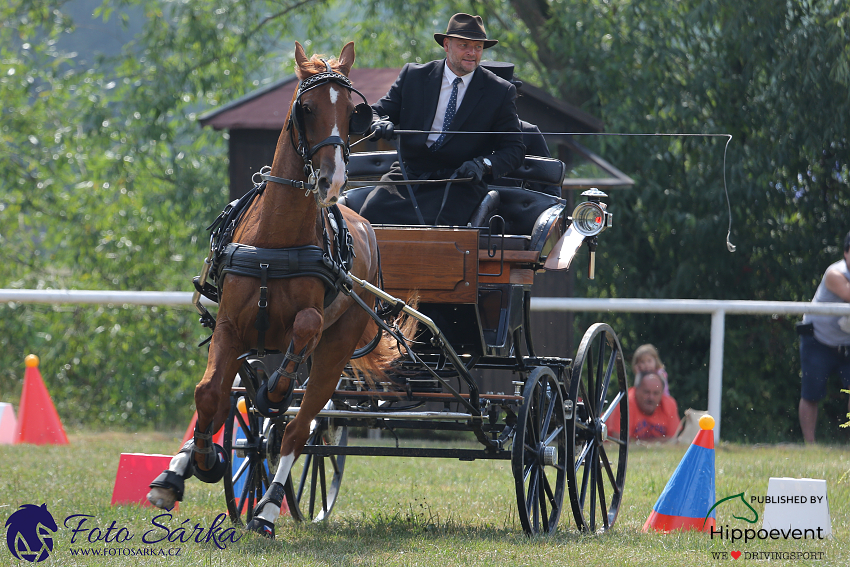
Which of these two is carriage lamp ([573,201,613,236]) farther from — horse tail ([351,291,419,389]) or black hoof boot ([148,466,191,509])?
black hoof boot ([148,466,191,509])

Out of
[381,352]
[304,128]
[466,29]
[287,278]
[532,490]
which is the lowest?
[532,490]

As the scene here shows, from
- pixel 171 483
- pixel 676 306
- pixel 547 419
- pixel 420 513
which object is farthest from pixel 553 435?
pixel 676 306

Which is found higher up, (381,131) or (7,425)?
(381,131)

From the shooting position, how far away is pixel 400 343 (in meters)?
Result: 5.32

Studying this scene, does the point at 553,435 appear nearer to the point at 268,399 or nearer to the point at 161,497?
the point at 268,399

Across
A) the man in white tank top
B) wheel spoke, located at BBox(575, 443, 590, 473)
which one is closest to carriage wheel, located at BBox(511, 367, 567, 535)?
wheel spoke, located at BBox(575, 443, 590, 473)

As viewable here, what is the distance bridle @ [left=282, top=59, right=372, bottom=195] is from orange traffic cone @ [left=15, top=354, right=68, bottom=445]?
5334 millimetres

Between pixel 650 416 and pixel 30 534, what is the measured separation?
19.5 feet

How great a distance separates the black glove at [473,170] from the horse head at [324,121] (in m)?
1.17

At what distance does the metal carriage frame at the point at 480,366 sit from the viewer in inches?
208

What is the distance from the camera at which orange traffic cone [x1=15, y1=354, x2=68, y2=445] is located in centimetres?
905

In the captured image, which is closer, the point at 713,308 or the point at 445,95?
the point at 445,95

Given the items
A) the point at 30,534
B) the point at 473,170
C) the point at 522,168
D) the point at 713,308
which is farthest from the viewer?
the point at 713,308

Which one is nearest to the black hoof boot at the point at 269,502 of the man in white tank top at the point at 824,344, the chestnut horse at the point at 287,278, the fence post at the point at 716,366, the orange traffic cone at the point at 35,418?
the chestnut horse at the point at 287,278
